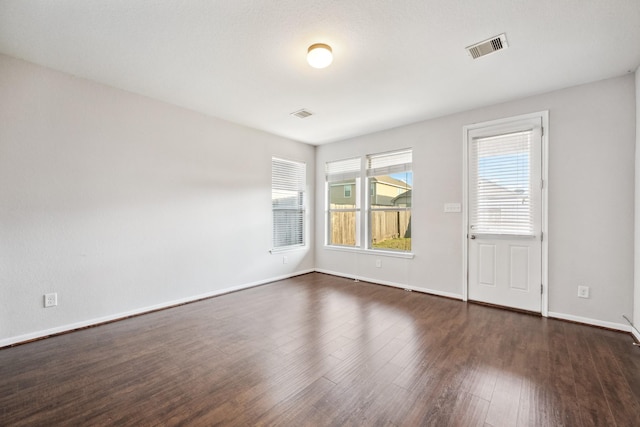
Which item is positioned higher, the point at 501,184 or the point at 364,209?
the point at 501,184

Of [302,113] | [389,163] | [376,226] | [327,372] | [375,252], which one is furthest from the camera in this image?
[376,226]

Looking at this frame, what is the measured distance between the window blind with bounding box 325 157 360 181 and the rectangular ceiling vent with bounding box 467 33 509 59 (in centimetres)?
279

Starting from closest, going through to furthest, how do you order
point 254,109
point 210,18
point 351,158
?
point 210,18, point 254,109, point 351,158

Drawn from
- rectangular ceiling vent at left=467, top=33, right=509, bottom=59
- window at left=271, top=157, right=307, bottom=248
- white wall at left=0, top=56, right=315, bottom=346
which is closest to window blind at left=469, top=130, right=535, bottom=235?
rectangular ceiling vent at left=467, top=33, right=509, bottom=59

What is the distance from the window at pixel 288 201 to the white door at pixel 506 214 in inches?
120

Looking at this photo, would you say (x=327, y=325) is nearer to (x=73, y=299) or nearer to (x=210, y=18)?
(x=73, y=299)

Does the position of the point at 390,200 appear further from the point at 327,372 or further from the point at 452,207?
the point at 327,372

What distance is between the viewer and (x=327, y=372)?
83.2 inches

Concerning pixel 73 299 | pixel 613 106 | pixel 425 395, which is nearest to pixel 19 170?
pixel 73 299

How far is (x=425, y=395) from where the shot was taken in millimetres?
1846

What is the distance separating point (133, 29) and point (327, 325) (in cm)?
327

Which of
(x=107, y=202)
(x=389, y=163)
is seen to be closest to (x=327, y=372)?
(x=107, y=202)

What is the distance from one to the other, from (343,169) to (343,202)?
66cm

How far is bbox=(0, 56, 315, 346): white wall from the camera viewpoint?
103 inches
